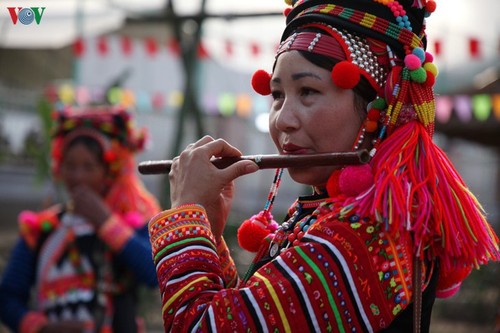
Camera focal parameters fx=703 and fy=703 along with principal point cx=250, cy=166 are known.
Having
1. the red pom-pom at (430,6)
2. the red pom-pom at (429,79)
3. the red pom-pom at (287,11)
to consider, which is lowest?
the red pom-pom at (429,79)

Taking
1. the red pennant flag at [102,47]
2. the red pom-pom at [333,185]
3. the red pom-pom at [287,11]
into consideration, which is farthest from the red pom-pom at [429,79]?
the red pennant flag at [102,47]

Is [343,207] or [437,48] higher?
[343,207]

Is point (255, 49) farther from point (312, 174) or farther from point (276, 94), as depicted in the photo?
point (312, 174)

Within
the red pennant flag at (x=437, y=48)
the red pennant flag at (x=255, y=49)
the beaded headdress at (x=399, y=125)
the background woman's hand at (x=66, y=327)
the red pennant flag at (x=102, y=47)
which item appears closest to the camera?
the beaded headdress at (x=399, y=125)

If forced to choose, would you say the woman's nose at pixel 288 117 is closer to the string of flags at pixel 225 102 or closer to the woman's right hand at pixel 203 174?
the woman's right hand at pixel 203 174

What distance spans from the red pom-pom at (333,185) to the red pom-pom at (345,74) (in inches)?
9.0

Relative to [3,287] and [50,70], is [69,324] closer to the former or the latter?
[3,287]

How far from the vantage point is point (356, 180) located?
1.73 m

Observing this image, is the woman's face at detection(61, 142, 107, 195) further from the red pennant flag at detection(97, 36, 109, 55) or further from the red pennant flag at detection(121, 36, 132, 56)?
the red pennant flag at detection(121, 36, 132, 56)

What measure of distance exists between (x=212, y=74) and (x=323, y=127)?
8078mm

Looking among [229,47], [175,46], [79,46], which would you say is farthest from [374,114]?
[79,46]

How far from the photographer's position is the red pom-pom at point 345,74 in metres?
1.77

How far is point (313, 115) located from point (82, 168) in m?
2.53

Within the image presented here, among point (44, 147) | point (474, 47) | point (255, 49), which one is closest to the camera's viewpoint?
point (44, 147)
